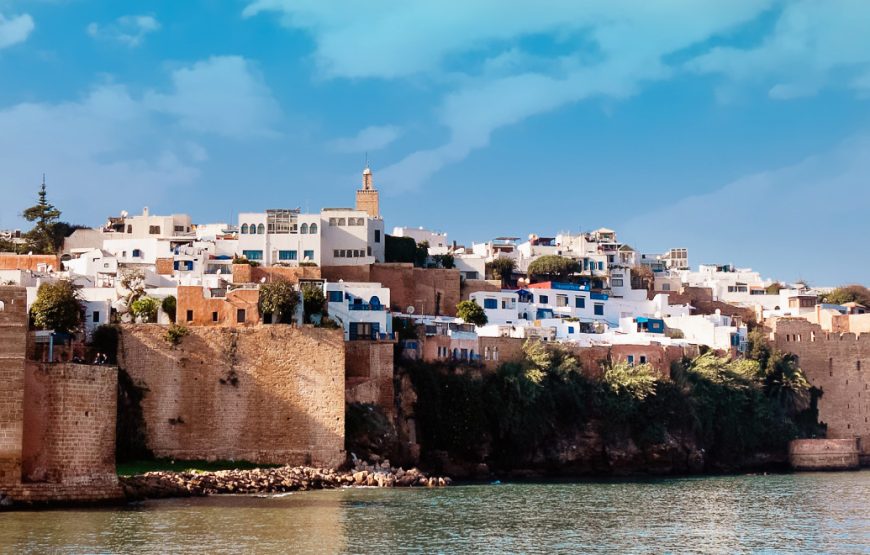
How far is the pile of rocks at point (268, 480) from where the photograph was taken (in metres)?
37.4

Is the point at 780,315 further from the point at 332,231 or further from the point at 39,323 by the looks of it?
the point at 39,323

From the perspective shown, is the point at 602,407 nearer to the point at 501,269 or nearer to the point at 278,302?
the point at 278,302

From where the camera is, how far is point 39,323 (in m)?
43.8

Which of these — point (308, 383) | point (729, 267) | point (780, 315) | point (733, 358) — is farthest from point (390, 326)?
point (729, 267)

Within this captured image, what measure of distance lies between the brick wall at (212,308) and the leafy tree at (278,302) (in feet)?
0.89

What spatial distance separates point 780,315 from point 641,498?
27.3 m

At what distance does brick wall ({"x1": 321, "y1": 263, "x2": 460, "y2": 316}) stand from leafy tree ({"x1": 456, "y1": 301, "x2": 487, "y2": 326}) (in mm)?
1487

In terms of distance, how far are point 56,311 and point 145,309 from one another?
11.5ft

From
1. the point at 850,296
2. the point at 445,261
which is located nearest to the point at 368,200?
the point at 445,261

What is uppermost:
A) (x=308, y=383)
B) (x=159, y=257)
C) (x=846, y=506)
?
(x=159, y=257)

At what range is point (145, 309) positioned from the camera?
46.6 metres

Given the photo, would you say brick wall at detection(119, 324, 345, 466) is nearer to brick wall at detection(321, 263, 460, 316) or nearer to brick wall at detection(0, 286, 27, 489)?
brick wall at detection(0, 286, 27, 489)

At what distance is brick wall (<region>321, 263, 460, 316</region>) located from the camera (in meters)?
55.9

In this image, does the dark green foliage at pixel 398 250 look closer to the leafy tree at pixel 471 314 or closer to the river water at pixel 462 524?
the leafy tree at pixel 471 314
